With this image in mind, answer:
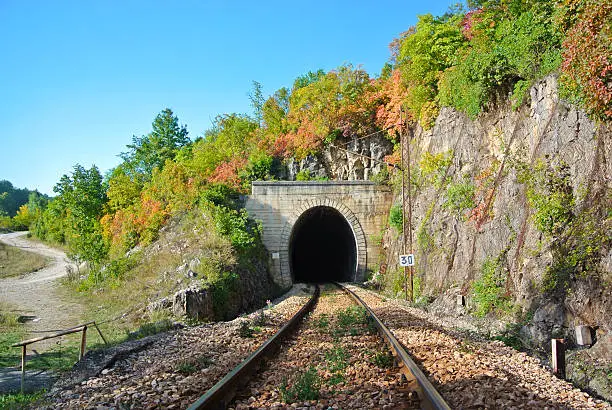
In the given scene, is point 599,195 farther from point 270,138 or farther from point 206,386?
point 270,138

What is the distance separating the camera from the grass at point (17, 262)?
28641 millimetres

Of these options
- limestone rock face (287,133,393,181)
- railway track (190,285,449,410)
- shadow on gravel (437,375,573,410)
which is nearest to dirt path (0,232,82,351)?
railway track (190,285,449,410)

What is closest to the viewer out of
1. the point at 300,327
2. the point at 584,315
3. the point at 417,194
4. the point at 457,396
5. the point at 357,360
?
the point at 457,396

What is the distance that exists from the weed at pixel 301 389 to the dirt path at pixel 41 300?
20.8 feet

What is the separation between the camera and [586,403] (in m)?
4.52

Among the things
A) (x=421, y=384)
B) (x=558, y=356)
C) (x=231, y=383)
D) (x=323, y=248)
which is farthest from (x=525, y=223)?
(x=323, y=248)

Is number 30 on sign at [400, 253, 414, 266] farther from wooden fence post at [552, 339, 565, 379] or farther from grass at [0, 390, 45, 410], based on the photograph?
grass at [0, 390, 45, 410]

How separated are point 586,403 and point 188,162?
27.1m

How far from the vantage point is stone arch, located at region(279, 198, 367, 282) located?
23469 millimetres

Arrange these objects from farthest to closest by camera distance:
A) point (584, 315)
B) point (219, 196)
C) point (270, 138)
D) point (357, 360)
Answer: point (270, 138)
point (219, 196)
point (584, 315)
point (357, 360)

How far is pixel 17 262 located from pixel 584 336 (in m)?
35.2

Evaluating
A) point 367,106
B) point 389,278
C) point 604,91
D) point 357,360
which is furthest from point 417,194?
point 357,360

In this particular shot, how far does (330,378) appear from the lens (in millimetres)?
5309

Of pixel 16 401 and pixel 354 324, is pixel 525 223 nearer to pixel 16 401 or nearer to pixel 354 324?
pixel 354 324
